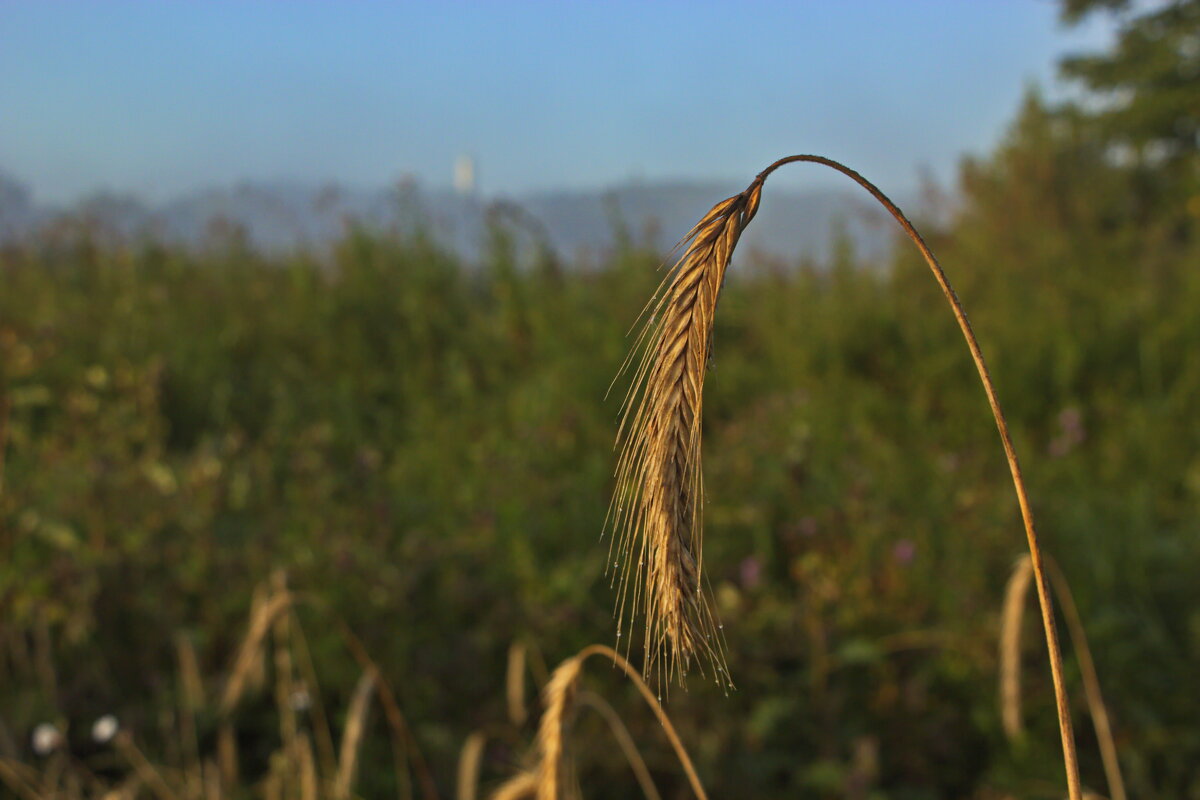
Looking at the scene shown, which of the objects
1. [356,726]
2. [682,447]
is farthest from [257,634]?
[682,447]

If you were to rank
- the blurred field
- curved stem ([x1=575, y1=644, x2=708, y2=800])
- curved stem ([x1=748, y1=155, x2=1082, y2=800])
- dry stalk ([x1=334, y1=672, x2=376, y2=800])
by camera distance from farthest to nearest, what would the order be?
the blurred field, dry stalk ([x1=334, y1=672, x2=376, y2=800]), curved stem ([x1=575, y1=644, x2=708, y2=800]), curved stem ([x1=748, y1=155, x2=1082, y2=800])

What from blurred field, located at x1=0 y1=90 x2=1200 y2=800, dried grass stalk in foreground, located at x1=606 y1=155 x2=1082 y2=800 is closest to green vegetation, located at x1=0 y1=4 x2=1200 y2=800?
blurred field, located at x1=0 y1=90 x2=1200 y2=800

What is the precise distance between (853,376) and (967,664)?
2.85m

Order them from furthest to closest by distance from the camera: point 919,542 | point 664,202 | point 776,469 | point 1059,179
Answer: point 1059,179, point 664,202, point 776,469, point 919,542

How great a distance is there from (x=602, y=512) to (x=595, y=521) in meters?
0.05

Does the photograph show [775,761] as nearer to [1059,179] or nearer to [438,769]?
[438,769]

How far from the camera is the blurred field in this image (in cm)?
282

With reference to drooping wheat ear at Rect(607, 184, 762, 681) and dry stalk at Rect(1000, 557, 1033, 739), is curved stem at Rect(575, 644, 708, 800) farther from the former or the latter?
dry stalk at Rect(1000, 557, 1033, 739)

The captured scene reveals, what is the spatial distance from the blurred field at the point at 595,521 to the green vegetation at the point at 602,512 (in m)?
0.01

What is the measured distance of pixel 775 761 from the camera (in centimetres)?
263

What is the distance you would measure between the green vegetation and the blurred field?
1cm

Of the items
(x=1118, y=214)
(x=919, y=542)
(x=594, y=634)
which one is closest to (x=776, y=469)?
(x=919, y=542)

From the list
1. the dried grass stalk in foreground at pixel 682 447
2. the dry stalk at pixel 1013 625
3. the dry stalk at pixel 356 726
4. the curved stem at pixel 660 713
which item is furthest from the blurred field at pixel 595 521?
the dried grass stalk in foreground at pixel 682 447

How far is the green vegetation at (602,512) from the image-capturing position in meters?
2.84
